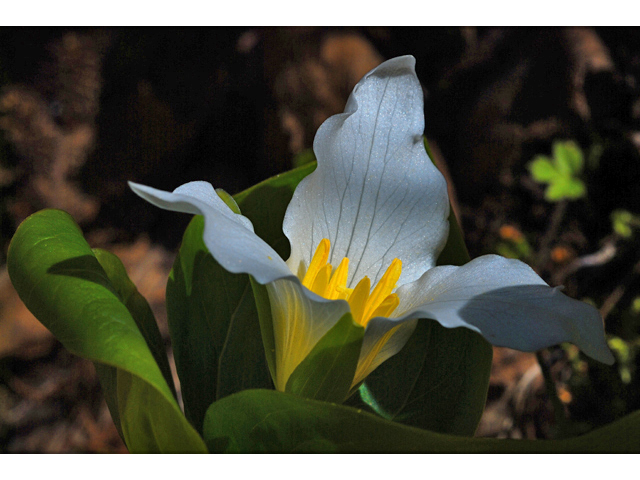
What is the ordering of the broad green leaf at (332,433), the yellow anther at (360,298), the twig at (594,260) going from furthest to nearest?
the twig at (594,260), the yellow anther at (360,298), the broad green leaf at (332,433)

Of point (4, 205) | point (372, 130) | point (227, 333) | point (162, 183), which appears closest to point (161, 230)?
point (162, 183)

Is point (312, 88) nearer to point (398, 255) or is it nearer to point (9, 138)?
point (9, 138)

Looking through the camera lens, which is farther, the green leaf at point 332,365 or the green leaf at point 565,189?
the green leaf at point 565,189

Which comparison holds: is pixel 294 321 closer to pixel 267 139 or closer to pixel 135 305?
pixel 135 305

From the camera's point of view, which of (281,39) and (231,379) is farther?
(281,39)

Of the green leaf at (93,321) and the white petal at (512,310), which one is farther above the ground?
the green leaf at (93,321)

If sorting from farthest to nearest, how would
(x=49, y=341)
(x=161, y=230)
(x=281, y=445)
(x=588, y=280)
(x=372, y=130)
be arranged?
(x=161, y=230) → (x=49, y=341) → (x=588, y=280) → (x=372, y=130) → (x=281, y=445)

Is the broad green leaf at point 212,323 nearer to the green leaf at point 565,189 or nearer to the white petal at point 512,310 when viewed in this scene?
the white petal at point 512,310

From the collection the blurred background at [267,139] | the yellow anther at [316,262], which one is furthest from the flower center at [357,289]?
the blurred background at [267,139]
